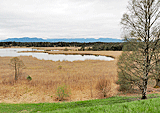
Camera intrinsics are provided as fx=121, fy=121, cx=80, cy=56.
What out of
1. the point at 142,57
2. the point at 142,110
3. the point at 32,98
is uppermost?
the point at 142,57

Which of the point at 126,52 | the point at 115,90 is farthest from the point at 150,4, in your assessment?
the point at 115,90

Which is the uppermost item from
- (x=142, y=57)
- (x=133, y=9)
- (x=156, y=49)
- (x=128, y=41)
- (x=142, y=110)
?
(x=133, y=9)

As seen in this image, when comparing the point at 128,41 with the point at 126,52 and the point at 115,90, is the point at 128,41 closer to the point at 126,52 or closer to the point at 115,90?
the point at 126,52

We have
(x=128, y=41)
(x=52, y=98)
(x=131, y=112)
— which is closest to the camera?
(x=131, y=112)

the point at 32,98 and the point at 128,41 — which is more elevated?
the point at 128,41

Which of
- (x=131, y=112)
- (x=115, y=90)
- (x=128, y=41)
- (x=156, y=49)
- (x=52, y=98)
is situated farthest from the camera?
(x=115, y=90)

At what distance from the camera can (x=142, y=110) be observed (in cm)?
603

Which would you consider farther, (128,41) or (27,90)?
(27,90)

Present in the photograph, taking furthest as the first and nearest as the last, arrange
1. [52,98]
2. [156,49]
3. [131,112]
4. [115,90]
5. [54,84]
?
1. [54,84]
2. [115,90]
3. [52,98]
4. [156,49]
5. [131,112]

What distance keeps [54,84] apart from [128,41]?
12736 millimetres

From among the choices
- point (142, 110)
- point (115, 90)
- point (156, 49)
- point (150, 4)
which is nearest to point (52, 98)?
point (115, 90)

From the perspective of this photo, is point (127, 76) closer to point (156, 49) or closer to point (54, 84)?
point (156, 49)

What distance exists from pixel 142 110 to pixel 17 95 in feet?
48.6

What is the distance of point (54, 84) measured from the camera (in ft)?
61.0
